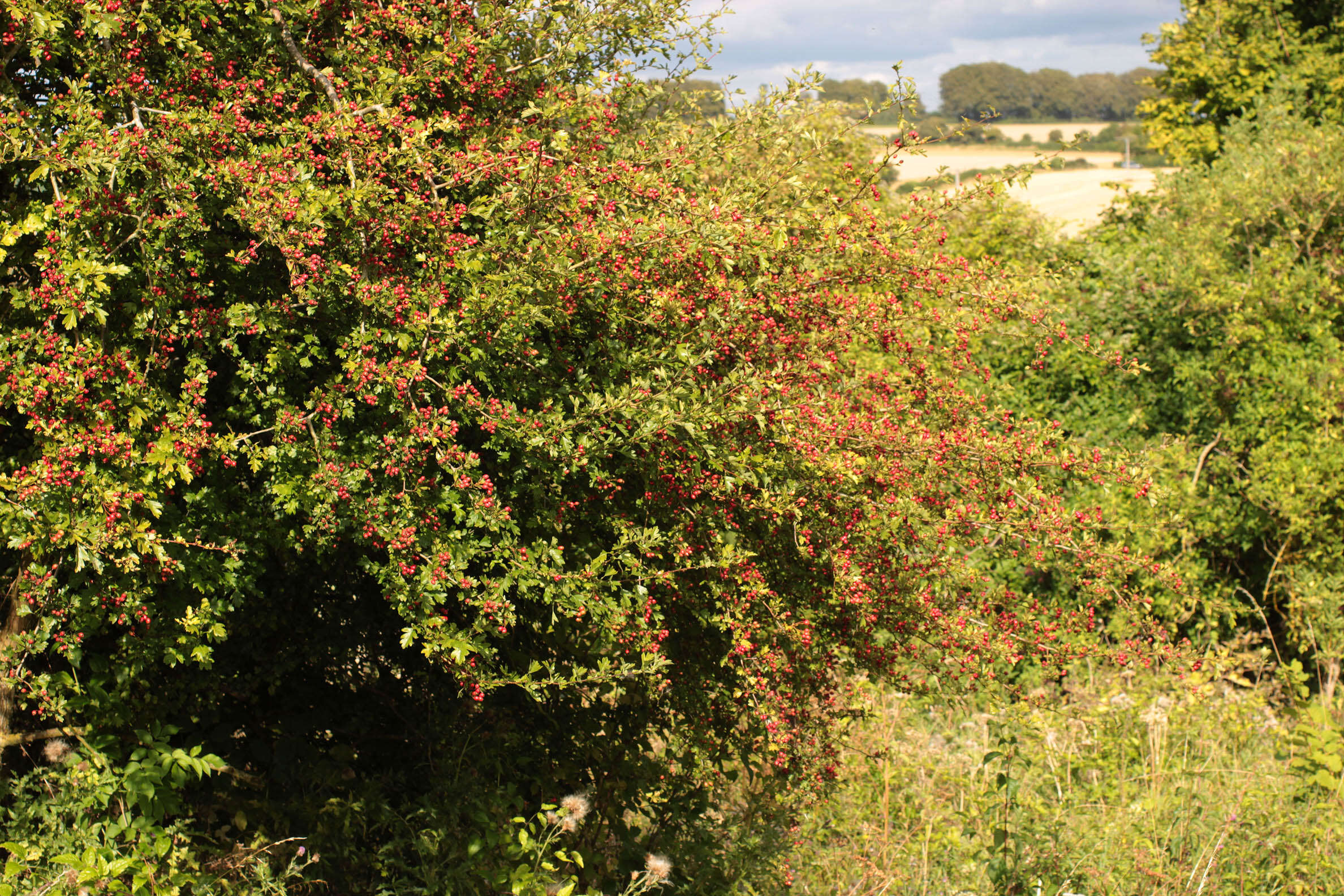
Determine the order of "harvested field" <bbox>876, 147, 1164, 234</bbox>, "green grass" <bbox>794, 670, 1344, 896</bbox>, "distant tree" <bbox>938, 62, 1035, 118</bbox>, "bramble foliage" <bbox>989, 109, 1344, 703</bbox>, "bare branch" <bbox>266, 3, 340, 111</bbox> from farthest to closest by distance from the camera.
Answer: "distant tree" <bbox>938, 62, 1035, 118</bbox> → "harvested field" <bbox>876, 147, 1164, 234</bbox> → "bramble foliage" <bbox>989, 109, 1344, 703</bbox> → "green grass" <bbox>794, 670, 1344, 896</bbox> → "bare branch" <bbox>266, 3, 340, 111</bbox>

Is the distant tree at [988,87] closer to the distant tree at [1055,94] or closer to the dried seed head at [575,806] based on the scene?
the distant tree at [1055,94]

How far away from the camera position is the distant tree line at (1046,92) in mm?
86250

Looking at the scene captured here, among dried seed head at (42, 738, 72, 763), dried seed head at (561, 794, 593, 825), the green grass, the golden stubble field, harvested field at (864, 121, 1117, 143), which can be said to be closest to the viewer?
dried seed head at (42, 738, 72, 763)

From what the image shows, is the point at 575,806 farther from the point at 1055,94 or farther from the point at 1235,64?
the point at 1055,94

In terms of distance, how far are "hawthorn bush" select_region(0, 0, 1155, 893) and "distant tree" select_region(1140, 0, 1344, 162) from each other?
12976 mm

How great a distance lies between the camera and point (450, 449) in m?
2.91

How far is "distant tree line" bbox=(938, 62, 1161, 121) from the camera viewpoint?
86250mm

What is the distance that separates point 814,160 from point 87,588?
3673 millimetres

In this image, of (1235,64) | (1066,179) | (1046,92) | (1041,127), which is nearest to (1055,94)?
(1046,92)

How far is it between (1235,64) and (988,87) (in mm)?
80565

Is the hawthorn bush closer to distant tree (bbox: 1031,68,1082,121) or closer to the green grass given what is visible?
the green grass

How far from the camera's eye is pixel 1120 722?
6.18 m

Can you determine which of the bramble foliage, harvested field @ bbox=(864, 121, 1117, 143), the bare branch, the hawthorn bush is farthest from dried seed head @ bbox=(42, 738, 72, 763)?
harvested field @ bbox=(864, 121, 1117, 143)

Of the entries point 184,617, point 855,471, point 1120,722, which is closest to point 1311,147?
point 1120,722
